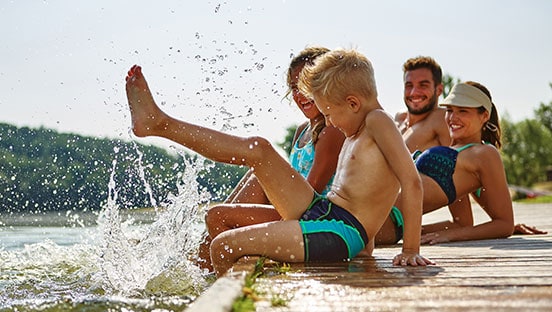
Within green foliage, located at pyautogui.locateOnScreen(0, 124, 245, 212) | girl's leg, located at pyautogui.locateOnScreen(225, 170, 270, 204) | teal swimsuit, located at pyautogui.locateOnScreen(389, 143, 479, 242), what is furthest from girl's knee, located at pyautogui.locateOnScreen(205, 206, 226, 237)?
teal swimsuit, located at pyautogui.locateOnScreen(389, 143, 479, 242)

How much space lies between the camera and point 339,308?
7.82 ft

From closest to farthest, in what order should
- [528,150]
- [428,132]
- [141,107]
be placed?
[141,107] < [428,132] < [528,150]

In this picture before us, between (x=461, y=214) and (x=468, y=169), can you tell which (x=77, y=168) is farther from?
(x=468, y=169)

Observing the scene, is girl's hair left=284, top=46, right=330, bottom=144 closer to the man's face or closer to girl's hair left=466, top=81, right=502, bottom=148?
girl's hair left=466, top=81, right=502, bottom=148

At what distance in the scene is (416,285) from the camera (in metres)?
2.87

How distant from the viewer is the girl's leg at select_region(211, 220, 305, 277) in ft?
11.8

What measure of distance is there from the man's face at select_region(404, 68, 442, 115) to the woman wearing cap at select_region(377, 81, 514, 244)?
2.67ft

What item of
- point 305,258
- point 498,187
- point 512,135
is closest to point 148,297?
point 305,258

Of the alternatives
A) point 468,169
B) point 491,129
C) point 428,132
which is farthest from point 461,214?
point 428,132

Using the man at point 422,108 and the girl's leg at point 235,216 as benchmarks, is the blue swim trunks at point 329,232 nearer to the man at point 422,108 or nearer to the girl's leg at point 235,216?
the girl's leg at point 235,216

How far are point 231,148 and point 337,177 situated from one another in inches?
25.4

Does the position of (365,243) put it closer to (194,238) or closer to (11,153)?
(194,238)

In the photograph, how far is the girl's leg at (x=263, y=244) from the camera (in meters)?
3.59

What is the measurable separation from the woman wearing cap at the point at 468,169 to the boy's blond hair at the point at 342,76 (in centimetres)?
197
